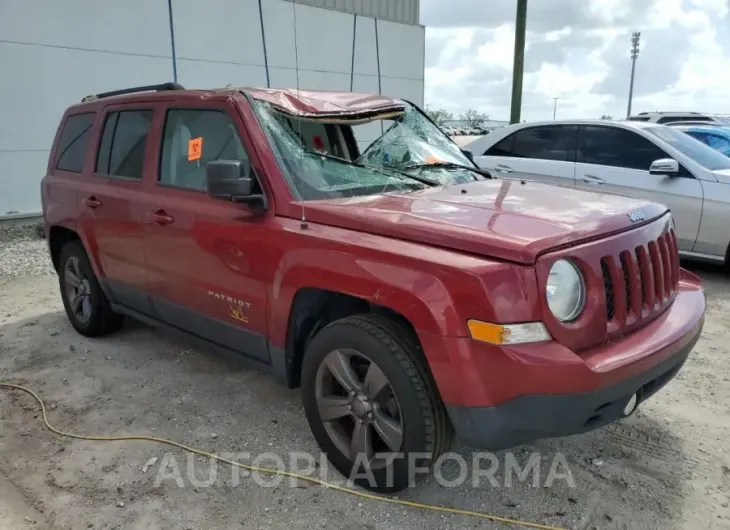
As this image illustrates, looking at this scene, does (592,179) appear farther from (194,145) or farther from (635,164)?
(194,145)

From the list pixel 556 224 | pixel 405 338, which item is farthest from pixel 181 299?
pixel 556 224

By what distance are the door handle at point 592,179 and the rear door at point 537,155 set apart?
143 millimetres

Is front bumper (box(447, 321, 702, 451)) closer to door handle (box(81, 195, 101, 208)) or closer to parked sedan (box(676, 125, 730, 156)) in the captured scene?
door handle (box(81, 195, 101, 208))

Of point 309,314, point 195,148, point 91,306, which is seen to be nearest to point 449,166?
point 309,314

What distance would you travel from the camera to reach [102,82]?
10555 mm

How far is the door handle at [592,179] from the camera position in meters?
7.04

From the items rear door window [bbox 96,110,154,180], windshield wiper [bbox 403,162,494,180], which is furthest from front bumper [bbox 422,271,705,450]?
rear door window [bbox 96,110,154,180]

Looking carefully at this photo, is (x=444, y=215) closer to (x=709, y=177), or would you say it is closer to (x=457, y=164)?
(x=457, y=164)

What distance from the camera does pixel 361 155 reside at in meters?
3.74

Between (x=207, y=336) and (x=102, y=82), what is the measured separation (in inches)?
335

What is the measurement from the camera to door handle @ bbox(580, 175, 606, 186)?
23.1 ft

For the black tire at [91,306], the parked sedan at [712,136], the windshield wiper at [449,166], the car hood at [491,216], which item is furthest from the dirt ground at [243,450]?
the parked sedan at [712,136]

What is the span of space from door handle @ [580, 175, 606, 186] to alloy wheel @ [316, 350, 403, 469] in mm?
5149

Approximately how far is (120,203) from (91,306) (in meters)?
1.14
